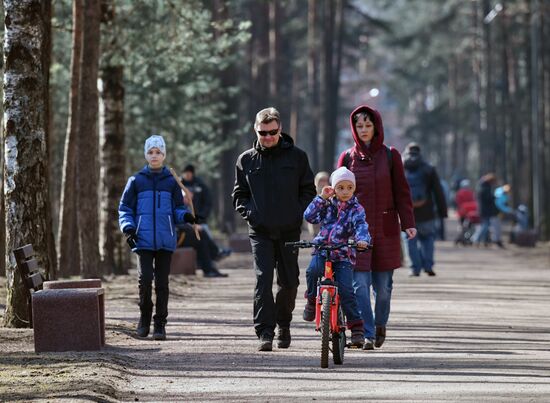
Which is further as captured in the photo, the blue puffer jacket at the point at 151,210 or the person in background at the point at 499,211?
the person in background at the point at 499,211

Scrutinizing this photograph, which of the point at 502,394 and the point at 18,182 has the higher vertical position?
the point at 18,182

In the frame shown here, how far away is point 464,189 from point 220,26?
59.1ft

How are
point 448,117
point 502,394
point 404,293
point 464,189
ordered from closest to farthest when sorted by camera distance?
point 502,394 < point 404,293 < point 464,189 < point 448,117

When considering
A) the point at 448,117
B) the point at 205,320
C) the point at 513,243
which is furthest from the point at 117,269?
the point at 448,117

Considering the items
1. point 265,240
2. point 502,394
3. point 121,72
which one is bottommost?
point 502,394

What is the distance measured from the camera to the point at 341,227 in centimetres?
1230

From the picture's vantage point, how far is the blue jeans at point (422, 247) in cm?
2453

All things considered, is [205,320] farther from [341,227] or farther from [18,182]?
[341,227]

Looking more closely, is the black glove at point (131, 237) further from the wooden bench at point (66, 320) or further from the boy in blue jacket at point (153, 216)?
the wooden bench at point (66, 320)

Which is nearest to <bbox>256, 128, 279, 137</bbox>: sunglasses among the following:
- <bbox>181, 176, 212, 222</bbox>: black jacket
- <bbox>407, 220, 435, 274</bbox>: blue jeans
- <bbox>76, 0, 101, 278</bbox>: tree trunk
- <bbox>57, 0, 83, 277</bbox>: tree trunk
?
<bbox>76, 0, 101, 278</bbox>: tree trunk

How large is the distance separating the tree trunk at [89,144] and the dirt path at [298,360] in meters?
2.72

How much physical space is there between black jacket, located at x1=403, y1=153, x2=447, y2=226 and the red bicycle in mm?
10309

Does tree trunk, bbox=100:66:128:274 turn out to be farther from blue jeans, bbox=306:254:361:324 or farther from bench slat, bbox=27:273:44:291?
blue jeans, bbox=306:254:361:324

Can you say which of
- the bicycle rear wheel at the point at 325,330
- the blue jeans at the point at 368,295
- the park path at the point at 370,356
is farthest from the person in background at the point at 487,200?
the bicycle rear wheel at the point at 325,330
